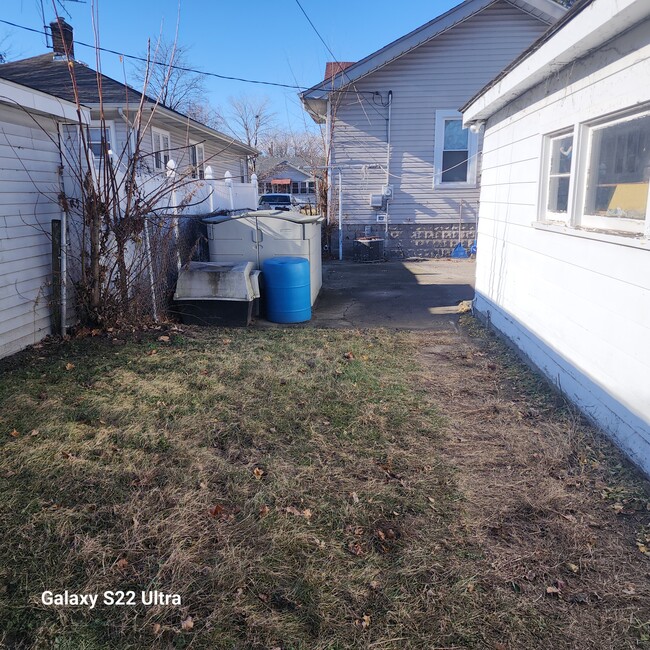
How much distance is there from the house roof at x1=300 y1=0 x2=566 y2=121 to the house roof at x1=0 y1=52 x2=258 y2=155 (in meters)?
3.10

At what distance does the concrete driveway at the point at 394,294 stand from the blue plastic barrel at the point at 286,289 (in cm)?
35

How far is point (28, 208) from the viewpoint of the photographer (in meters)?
5.64

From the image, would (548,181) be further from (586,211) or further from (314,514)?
(314,514)

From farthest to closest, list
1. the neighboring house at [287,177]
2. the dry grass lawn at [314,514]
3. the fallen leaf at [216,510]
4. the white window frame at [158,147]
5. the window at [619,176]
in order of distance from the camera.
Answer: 1. the neighboring house at [287,177]
2. the white window frame at [158,147]
3. the window at [619,176]
4. the fallen leaf at [216,510]
5. the dry grass lawn at [314,514]

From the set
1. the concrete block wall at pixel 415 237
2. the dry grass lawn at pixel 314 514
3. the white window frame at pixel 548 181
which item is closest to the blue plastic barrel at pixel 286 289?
the dry grass lawn at pixel 314 514

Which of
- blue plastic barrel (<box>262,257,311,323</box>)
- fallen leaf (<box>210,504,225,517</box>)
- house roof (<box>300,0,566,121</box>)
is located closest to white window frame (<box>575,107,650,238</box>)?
fallen leaf (<box>210,504,225,517</box>)

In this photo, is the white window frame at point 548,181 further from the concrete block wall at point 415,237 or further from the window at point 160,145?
the window at point 160,145

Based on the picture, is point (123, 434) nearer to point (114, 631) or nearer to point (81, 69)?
point (114, 631)

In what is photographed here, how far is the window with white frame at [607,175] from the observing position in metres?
3.43

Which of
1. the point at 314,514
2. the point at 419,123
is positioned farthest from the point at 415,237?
the point at 314,514

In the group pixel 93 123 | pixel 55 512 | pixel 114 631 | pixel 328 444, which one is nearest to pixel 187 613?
pixel 114 631

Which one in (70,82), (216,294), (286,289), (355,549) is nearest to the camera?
(355,549)

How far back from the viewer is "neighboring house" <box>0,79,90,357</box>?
5250 mm

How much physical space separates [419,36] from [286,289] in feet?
29.2
